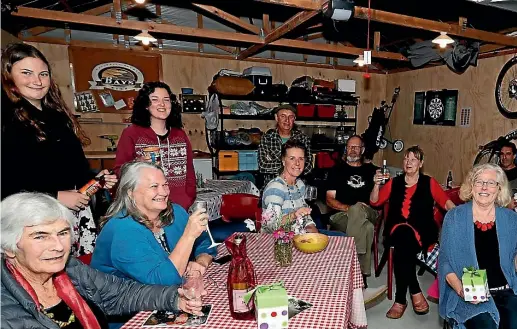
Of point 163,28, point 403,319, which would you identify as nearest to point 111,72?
point 163,28

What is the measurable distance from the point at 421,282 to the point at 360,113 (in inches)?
172

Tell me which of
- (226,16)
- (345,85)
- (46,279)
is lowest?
(46,279)

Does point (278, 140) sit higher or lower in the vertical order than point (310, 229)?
higher

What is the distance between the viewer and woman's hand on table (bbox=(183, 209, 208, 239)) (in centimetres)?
147

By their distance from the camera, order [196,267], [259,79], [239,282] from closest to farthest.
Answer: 1. [239,282]
2. [196,267]
3. [259,79]

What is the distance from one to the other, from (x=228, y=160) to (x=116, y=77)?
7.12 feet

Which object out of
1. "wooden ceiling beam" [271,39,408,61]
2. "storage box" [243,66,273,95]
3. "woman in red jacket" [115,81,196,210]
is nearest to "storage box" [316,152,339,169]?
"storage box" [243,66,273,95]

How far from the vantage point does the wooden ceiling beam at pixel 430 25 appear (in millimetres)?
3613

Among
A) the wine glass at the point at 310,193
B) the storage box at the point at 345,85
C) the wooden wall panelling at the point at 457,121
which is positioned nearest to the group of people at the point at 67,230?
the wine glass at the point at 310,193

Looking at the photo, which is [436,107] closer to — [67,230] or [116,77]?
[116,77]

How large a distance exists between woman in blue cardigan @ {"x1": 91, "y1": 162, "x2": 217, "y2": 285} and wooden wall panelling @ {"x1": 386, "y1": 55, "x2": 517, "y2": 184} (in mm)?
4840

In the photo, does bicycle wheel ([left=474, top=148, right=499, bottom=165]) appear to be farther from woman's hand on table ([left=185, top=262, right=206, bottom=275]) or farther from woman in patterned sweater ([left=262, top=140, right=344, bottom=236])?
woman's hand on table ([left=185, top=262, right=206, bottom=275])

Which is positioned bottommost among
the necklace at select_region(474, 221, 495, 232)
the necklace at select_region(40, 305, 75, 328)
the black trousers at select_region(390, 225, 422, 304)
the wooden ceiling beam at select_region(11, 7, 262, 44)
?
the black trousers at select_region(390, 225, 422, 304)

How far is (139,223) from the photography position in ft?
4.94
